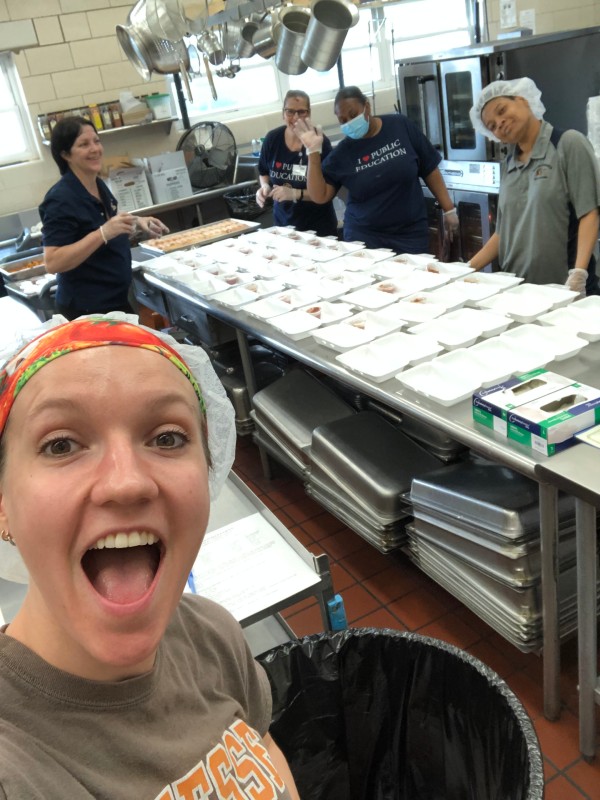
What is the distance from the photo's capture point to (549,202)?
9.03 ft

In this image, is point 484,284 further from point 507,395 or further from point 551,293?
point 507,395

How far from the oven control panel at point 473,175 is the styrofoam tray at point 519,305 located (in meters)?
2.46

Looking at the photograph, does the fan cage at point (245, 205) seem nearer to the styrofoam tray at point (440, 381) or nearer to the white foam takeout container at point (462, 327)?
the white foam takeout container at point (462, 327)

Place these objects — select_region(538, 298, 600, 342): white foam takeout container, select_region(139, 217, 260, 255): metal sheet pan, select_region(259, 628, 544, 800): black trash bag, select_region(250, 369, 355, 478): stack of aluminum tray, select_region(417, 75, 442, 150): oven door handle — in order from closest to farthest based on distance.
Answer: select_region(259, 628, 544, 800): black trash bag → select_region(538, 298, 600, 342): white foam takeout container → select_region(250, 369, 355, 478): stack of aluminum tray → select_region(139, 217, 260, 255): metal sheet pan → select_region(417, 75, 442, 150): oven door handle

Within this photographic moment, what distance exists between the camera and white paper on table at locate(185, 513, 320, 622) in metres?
1.43

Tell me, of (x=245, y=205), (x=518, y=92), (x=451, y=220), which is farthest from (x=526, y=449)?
(x=245, y=205)

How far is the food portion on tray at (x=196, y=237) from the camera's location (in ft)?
13.5

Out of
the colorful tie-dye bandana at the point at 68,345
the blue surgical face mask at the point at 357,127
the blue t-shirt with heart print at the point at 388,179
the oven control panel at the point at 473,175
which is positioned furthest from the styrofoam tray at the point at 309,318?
the oven control panel at the point at 473,175

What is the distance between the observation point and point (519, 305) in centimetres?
228

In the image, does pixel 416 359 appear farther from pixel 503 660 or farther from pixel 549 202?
pixel 549 202

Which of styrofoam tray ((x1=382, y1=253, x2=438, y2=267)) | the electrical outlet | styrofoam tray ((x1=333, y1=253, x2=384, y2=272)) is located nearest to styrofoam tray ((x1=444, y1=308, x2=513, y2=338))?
styrofoam tray ((x1=382, y1=253, x2=438, y2=267))

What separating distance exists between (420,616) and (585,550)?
90 centimetres

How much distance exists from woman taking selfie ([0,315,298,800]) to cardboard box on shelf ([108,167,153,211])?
5077mm

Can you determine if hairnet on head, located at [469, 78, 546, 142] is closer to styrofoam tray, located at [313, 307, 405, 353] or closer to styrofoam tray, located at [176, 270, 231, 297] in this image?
styrofoam tray, located at [313, 307, 405, 353]
